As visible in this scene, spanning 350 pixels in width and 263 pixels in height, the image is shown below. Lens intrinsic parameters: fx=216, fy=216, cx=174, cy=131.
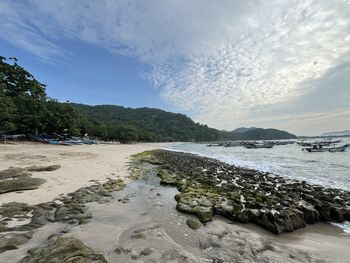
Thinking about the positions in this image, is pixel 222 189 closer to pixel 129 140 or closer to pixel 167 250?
pixel 167 250

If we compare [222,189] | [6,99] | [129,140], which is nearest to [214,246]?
[222,189]

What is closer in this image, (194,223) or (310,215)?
(194,223)

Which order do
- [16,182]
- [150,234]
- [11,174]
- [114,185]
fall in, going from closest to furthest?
[150,234], [16,182], [11,174], [114,185]

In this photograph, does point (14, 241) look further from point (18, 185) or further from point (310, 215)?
point (310, 215)

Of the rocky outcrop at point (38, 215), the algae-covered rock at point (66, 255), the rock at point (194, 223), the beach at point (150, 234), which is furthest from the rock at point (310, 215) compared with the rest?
the rocky outcrop at point (38, 215)

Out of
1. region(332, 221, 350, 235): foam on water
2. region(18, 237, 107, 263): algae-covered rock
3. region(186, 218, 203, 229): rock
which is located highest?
region(18, 237, 107, 263): algae-covered rock

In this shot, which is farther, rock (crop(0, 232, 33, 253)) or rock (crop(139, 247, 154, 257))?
rock (crop(139, 247, 154, 257))

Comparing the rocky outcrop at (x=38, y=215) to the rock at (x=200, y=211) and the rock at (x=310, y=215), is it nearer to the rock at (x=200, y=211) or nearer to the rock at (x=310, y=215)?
the rock at (x=200, y=211)

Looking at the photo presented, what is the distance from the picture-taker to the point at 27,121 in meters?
40.6

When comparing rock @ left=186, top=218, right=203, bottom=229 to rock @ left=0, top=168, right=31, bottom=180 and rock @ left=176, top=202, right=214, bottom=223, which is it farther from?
rock @ left=0, top=168, right=31, bottom=180

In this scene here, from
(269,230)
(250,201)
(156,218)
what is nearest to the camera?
(269,230)

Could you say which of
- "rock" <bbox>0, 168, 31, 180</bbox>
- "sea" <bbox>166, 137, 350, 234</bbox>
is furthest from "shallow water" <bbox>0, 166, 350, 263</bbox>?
"rock" <bbox>0, 168, 31, 180</bbox>

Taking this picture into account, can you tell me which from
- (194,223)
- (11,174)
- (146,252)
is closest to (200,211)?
(194,223)

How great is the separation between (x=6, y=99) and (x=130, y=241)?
131 ft
